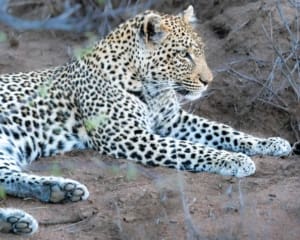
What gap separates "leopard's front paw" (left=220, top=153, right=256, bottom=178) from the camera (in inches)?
295

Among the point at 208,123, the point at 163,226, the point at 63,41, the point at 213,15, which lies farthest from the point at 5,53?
the point at 163,226

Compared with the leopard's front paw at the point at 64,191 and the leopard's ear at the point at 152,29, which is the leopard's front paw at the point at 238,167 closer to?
the leopard's front paw at the point at 64,191

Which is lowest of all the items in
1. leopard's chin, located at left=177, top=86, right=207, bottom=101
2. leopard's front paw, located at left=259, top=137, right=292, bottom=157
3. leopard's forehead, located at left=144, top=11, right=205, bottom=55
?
leopard's front paw, located at left=259, top=137, right=292, bottom=157

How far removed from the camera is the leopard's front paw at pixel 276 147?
27.1 ft

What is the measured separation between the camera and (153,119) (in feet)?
28.4

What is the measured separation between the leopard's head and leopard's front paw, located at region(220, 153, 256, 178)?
96 cm

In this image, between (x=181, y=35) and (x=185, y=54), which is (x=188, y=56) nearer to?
(x=185, y=54)

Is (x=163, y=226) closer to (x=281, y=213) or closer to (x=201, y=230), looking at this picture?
(x=201, y=230)

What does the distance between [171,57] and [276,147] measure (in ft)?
3.99

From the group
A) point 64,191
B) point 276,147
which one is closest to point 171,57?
point 276,147

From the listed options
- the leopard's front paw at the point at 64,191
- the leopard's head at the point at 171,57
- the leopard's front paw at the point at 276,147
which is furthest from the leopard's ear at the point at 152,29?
the leopard's front paw at the point at 64,191

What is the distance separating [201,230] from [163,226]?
10.6 inches

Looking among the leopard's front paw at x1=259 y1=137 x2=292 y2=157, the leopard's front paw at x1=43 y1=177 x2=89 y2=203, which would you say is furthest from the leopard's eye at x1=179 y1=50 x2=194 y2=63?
the leopard's front paw at x1=43 y1=177 x2=89 y2=203

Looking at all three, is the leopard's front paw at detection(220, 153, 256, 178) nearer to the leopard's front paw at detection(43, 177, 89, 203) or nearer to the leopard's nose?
the leopard's nose
